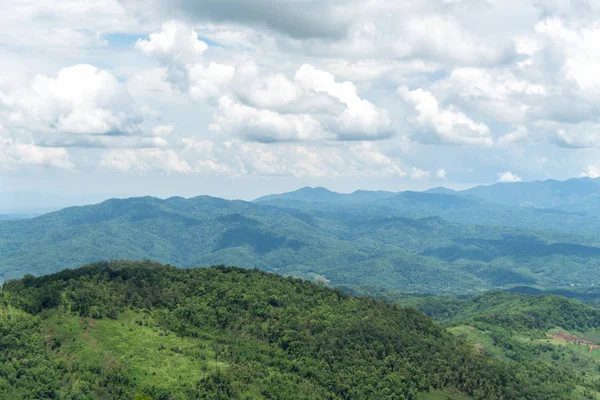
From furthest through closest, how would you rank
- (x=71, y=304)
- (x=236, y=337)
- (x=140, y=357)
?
(x=236, y=337), (x=71, y=304), (x=140, y=357)

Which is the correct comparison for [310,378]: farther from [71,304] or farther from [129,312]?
[71,304]

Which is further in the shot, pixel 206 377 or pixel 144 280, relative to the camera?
pixel 144 280

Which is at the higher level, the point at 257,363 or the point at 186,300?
the point at 186,300

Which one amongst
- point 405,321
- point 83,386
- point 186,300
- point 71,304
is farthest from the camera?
point 405,321

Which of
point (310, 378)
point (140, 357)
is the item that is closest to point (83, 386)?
point (140, 357)

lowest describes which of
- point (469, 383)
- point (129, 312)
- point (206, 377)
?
point (469, 383)

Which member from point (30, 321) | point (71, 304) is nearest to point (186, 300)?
point (71, 304)
